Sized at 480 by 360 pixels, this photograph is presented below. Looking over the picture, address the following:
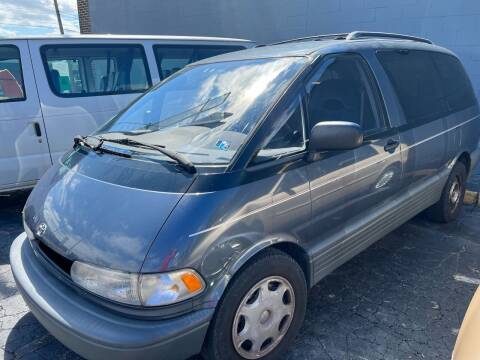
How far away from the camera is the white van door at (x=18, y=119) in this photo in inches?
163

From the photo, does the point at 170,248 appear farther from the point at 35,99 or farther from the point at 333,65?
the point at 35,99

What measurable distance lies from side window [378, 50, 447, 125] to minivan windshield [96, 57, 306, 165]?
3.34ft

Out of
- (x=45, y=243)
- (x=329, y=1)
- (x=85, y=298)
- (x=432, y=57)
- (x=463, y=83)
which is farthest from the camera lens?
(x=329, y=1)

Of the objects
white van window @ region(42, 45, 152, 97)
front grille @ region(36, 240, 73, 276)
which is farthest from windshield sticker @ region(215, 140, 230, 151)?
white van window @ region(42, 45, 152, 97)

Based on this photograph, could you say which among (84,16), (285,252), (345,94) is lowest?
(285,252)

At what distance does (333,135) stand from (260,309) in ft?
3.42

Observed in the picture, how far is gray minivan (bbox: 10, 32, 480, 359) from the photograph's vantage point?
1833 mm

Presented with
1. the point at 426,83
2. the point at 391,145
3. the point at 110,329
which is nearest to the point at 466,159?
the point at 426,83

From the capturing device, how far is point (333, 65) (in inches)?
106

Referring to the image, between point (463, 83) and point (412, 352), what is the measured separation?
2991mm

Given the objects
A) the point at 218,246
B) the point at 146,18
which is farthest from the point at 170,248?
the point at 146,18

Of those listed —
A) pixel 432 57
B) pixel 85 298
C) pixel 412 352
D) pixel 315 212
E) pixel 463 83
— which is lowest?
pixel 412 352

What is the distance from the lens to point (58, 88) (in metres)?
4.41

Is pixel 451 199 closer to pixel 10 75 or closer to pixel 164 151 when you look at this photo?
pixel 164 151
